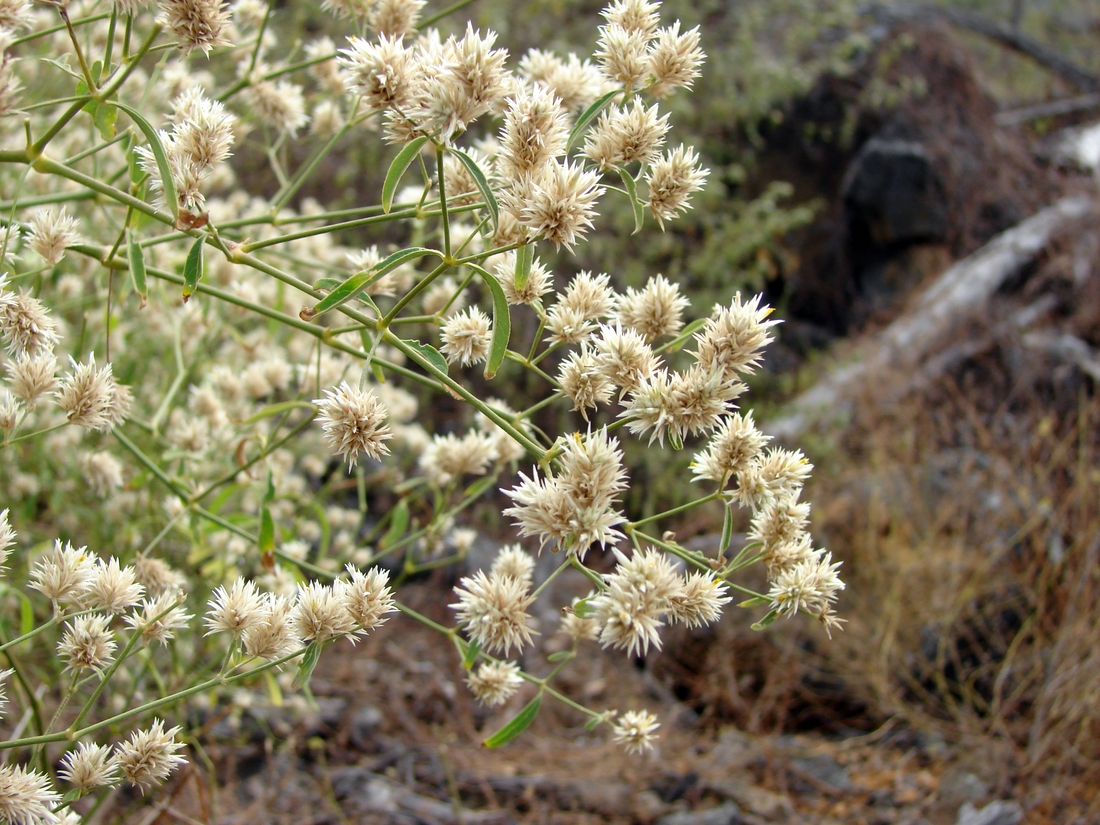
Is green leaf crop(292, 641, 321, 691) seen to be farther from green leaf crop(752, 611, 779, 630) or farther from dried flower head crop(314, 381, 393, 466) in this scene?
green leaf crop(752, 611, 779, 630)

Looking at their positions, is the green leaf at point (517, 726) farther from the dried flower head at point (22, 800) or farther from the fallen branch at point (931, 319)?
the fallen branch at point (931, 319)

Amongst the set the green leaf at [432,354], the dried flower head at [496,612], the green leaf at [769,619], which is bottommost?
the dried flower head at [496,612]

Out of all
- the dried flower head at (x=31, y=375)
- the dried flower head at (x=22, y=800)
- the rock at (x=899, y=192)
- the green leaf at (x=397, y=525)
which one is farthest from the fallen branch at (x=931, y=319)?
the dried flower head at (x=22, y=800)

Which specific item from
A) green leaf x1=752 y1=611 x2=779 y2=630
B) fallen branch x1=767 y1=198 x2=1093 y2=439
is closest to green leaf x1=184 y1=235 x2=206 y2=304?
green leaf x1=752 y1=611 x2=779 y2=630

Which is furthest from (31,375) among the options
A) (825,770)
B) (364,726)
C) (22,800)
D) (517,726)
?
(825,770)

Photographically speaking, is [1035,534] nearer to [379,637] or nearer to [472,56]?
[379,637]

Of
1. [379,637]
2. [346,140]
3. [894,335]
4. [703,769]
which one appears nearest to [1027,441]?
[894,335]

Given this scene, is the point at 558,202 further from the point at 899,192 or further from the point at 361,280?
the point at 899,192
